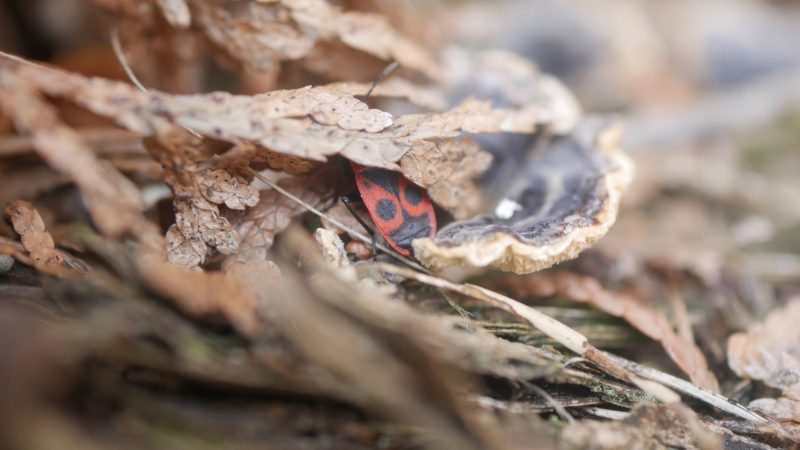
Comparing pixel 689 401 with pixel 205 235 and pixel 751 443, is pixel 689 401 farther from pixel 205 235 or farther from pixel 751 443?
pixel 205 235

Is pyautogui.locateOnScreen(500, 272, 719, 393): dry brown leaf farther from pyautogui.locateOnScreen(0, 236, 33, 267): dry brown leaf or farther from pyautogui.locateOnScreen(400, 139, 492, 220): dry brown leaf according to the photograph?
pyautogui.locateOnScreen(0, 236, 33, 267): dry brown leaf

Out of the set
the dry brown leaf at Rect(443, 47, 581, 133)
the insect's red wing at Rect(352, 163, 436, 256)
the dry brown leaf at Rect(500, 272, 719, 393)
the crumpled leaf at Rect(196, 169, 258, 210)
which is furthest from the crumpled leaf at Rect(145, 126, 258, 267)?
the dry brown leaf at Rect(443, 47, 581, 133)

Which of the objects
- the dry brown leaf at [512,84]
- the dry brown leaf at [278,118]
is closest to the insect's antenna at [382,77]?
the dry brown leaf at [278,118]

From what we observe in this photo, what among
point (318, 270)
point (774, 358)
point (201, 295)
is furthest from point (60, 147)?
point (774, 358)

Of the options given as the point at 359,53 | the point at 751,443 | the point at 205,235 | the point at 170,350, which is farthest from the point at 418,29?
the point at 751,443

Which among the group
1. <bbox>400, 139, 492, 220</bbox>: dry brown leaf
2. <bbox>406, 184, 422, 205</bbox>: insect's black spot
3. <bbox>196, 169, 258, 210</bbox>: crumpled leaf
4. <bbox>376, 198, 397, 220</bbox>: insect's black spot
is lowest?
<bbox>196, 169, 258, 210</bbox>: crumpled leaf

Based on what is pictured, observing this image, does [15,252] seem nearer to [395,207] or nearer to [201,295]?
[201,295]
